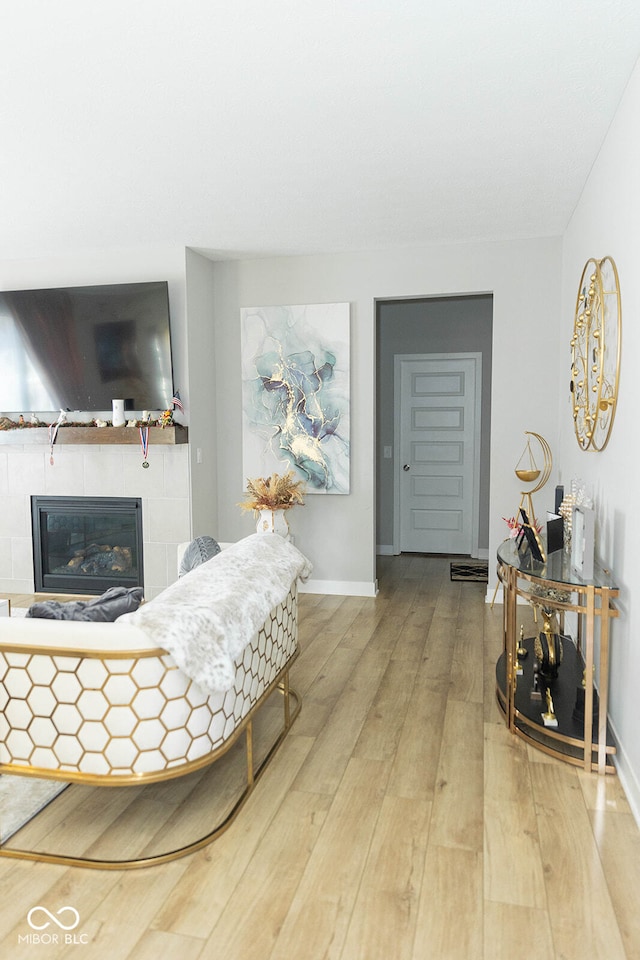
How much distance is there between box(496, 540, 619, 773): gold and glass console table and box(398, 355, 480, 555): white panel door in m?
3.34

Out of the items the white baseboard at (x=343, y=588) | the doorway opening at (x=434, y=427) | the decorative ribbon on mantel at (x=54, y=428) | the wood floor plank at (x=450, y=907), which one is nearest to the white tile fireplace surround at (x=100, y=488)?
the decorative ribbon on mantel at (x=54, y=428)

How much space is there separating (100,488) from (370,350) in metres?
2.34

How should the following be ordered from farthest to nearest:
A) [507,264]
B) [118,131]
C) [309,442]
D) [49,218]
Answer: [309,442]
[507,264]
[49,218]
[118,131]

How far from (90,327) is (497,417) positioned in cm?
310

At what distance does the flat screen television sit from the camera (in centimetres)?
493

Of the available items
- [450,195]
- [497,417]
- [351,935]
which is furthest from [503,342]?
[351,935]

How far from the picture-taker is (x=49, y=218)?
420cm

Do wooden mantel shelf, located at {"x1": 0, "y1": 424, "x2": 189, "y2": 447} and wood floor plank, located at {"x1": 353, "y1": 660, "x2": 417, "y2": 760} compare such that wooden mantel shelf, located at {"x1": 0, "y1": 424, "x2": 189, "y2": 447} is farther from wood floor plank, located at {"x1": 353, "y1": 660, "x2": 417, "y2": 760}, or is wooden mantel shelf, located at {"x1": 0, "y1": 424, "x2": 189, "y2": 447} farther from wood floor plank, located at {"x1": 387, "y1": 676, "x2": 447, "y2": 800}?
wood floor plank, located at {"x1": 387, "y1": 676, "x2": 447, "y2": 800}

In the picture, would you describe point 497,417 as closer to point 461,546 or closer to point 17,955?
point 461,546

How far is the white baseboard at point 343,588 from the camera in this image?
5.25m

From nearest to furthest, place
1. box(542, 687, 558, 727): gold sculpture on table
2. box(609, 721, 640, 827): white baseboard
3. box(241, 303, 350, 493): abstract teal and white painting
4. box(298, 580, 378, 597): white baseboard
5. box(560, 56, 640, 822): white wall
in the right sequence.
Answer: box(609, 721, 640, 827): white baseboard < box(560, 56, 640, 822): white wall < box(542, 687, 558, 727): gold sculpture on table < box(241, 303, 350, 493): abstract teal and white painting < box(298, 580, 378, 597): white baseboard

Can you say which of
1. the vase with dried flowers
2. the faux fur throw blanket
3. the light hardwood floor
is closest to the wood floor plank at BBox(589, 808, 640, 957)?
the light hardwood floor

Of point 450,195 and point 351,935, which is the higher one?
point 450,195

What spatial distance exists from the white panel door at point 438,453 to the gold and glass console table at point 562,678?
3.34m
